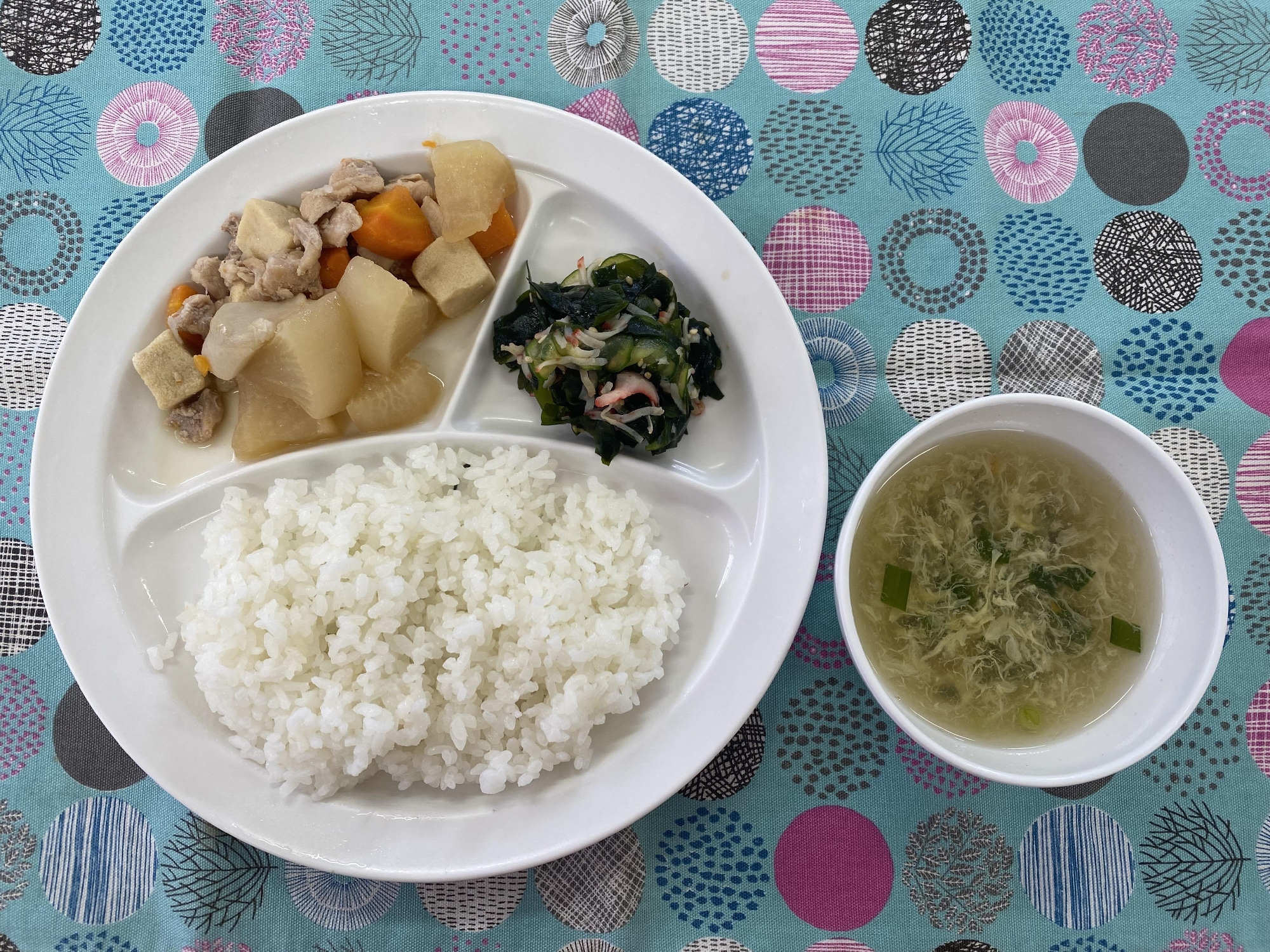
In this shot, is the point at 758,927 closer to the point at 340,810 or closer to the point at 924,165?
the point at 340,810

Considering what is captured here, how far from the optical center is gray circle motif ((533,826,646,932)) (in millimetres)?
2336

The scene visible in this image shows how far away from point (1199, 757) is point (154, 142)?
12.5ft

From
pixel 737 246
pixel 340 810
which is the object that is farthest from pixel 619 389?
pixel 340 810

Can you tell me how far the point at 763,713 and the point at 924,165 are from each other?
1781 mm

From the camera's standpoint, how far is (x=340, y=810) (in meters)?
2.19

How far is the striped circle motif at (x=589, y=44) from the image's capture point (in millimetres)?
2418

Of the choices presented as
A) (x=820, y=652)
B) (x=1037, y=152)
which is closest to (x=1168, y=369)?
(x=1037, y=152)

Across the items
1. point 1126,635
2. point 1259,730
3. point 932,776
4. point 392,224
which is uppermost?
point 392,224

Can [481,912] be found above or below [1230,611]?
below

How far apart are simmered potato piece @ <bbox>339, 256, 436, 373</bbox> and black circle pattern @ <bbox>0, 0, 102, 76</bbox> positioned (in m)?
1.27

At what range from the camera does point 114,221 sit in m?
2.45

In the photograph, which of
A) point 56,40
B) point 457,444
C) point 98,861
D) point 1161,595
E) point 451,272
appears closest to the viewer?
point 1161,595

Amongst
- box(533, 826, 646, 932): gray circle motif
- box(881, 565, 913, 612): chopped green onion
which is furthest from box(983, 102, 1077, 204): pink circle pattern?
box(533, 826, 646, 932): gray circle motif

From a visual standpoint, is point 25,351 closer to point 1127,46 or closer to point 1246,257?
point 1127,46
